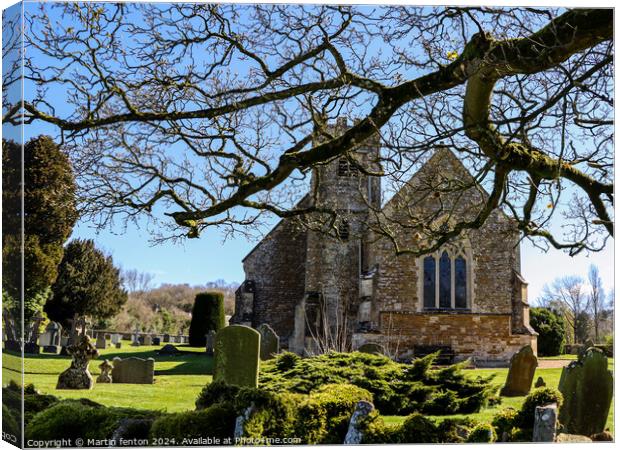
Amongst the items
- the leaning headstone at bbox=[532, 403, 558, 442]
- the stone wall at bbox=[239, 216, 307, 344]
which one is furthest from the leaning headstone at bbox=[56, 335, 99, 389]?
the stone wall at bbox=[239, 216, 307, 344]

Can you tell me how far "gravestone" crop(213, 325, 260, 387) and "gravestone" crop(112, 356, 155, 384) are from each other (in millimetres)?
2312

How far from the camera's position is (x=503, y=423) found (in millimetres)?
7234

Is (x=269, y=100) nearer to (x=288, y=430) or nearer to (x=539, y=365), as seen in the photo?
(x=288, y=430)

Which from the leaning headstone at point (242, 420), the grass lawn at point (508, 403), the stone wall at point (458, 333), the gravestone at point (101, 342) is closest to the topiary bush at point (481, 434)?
the grass lawn at point (508, 403)

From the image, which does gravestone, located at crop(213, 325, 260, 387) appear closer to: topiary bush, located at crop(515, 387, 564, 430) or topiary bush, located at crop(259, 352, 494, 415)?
topiary bush, located at crop(259, 352, 494, 415)

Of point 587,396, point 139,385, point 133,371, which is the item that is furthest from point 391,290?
point 587,396

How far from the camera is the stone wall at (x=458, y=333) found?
15.3 metres

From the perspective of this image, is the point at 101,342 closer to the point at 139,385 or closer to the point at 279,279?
the point at 139,385

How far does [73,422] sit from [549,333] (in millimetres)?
10257

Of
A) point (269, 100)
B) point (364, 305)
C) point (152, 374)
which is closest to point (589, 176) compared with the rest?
point (269, 100)

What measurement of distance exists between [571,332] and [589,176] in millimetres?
4621

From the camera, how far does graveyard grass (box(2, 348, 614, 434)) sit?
805 centimetres

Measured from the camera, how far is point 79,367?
372 inches

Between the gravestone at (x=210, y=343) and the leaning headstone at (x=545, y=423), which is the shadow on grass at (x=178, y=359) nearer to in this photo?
the gravestone at (x=210, y=343)
